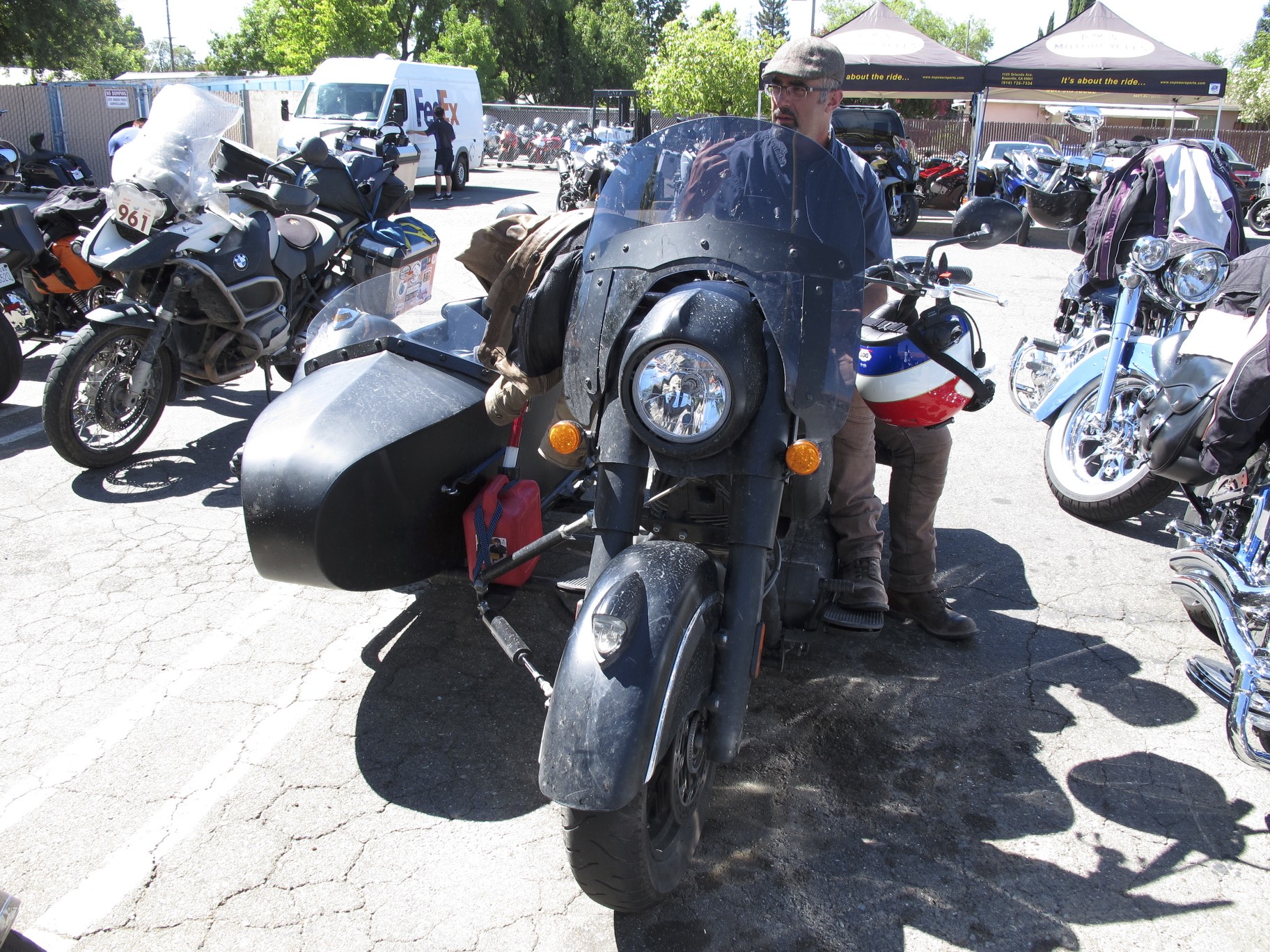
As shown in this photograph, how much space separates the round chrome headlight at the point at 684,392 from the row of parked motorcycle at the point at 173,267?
2.86 metres

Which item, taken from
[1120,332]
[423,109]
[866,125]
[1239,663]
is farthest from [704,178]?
[423,109]

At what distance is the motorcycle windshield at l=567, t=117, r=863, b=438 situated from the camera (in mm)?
2328

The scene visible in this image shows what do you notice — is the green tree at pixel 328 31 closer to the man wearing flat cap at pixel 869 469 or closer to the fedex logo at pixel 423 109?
the fedex logo at pixel 423 109

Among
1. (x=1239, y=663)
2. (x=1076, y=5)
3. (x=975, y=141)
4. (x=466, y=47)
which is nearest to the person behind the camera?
(x=1239, y=663)

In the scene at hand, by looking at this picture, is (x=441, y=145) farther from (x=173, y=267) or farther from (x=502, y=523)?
(x=502, y=523)

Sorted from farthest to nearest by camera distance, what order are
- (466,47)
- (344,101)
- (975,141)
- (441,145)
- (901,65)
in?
(466,47) → (344,101) → (441,145) → (975,141) → (901,65)

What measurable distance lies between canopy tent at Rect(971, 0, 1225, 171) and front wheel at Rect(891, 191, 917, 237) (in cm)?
A: 309

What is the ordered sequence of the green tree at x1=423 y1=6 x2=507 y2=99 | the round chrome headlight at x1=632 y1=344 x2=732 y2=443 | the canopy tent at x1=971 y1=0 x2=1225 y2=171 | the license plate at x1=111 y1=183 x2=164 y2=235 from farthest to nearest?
the green tree at x1=423 y1=6 x2=507 y2=99, the canopy tent at x1=971 y1=0 x2=1225 y2=171, the license plate at x1=111 y1=183 x2=164 y2=235, the round chrome headlight at x1=632 y1=344 x2=732 y2=443

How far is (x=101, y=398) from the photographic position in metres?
5.12

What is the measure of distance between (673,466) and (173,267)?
4257mm

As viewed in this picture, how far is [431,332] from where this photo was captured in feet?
11.7

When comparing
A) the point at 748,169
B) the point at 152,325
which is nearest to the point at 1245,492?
the point at 748,169

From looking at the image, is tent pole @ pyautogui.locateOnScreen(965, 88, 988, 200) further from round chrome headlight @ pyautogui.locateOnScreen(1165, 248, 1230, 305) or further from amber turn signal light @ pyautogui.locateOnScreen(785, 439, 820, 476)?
amber turn signal light @ pyautogui.locateOnScreen(785, 439, 820, 476)

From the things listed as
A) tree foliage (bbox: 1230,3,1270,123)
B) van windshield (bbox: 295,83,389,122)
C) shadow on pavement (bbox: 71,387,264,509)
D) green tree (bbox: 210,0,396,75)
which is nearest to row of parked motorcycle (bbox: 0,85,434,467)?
shadow on pavement (bbox: 71,387,264,509)
